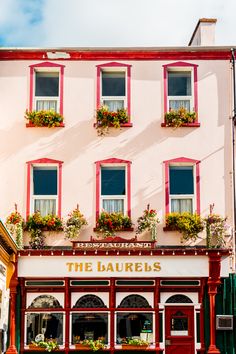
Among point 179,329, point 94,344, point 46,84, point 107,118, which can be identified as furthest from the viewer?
point 46,84

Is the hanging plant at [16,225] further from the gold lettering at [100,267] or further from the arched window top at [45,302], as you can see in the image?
the gold lettering at [100,267]

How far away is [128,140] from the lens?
77.2 ft

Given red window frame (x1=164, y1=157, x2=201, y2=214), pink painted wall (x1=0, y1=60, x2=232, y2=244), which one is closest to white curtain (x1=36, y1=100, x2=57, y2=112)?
pink painted wall (x1=0, y1=60, x2=232, y2=244)

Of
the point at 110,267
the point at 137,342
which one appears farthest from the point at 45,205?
the point at 137,342

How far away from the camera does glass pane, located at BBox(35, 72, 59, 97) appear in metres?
24.0

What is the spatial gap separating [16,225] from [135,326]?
4519mm

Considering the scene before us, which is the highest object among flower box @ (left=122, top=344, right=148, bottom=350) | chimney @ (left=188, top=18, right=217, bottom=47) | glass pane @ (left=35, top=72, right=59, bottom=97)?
chimney @ (left=188, top=18, right=217, bottom=47)

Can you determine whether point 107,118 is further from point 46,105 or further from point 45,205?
point 45,205

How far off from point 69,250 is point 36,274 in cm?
118

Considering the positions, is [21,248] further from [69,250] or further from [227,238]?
[227,238]

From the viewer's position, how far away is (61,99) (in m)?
23.7

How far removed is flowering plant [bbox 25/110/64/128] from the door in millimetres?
6441

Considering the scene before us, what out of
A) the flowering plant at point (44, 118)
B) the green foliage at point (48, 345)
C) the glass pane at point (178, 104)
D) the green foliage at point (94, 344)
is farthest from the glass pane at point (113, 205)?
the green foliage at point (48, 345)

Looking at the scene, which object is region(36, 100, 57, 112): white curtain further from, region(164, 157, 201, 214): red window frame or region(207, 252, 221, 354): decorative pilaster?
region(207, 252, 221, 354): decorative pilaster
